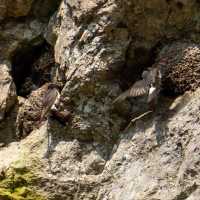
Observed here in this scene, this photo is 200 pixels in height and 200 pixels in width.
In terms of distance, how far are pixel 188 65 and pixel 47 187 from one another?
1879 millimetres

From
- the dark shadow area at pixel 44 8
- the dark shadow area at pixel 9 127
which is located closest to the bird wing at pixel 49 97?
the dark shadow area at pixel 9 127

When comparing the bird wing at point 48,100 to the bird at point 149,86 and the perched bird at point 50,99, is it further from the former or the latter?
the bird at point 149,86

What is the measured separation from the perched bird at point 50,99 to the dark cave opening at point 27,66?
922 millimetres

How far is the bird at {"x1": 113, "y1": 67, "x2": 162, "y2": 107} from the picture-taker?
785 cm

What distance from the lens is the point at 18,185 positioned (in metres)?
8.16

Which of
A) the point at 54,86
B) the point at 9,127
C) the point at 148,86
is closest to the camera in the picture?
the point at 148,86

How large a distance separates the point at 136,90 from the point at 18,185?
1.56m

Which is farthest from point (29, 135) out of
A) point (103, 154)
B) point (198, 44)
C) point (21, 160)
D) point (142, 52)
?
point (198, 44)

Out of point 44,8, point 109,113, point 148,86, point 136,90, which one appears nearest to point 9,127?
point 109,113

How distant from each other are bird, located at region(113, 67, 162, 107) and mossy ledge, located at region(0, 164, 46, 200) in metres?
1.29

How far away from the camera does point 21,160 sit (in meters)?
8.27

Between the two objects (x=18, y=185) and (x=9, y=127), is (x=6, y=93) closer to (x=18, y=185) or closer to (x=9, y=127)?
(x=9, y=127)

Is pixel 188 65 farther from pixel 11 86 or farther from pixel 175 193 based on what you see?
pixel 11 86

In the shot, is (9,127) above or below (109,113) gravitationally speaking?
below
